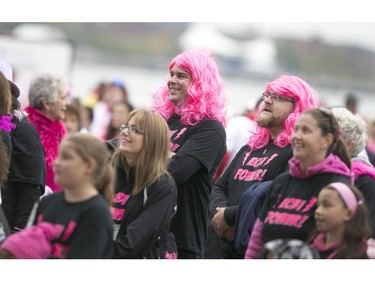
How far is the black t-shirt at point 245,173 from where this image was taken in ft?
21.5

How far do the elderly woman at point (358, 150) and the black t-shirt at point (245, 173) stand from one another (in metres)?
0.40

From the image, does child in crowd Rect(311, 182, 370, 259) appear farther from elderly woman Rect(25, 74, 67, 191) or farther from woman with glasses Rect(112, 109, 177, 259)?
elderly woman Rect(25, 74, 67, 191)

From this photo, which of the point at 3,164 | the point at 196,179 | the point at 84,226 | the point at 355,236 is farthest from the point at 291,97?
the point at 84,226

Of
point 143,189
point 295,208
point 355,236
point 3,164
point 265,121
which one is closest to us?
point 355,236

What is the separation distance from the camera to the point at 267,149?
22.1ft

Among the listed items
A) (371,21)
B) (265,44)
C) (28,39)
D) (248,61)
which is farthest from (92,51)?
(371,21)

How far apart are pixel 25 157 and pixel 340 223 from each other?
7.58ft

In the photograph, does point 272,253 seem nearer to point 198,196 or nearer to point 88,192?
point 88,192

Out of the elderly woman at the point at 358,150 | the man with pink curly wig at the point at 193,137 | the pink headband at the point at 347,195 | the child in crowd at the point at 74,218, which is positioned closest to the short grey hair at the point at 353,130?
the elderly woman at the point at 358,150

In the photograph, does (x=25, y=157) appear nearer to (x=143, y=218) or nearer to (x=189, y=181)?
(x=189, y=181)

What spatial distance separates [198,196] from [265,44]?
35.2 metres

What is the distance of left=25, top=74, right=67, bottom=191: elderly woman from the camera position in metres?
7.87

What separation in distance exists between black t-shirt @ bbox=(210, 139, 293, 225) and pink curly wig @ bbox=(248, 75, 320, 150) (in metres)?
0.05

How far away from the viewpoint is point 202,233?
22.4 ft
